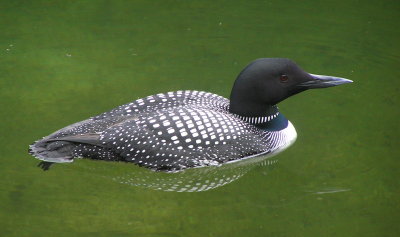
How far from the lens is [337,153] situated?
182 inches

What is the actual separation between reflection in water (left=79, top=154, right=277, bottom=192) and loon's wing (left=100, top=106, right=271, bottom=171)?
5cm

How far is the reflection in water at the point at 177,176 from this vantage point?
4.34 meters

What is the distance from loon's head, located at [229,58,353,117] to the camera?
179 inches

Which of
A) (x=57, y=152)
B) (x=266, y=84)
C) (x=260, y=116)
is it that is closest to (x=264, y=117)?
(x=260, y=116)

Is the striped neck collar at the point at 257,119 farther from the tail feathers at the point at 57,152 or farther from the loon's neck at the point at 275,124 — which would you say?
the tail feathers at the point at 57,152

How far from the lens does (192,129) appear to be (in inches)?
175

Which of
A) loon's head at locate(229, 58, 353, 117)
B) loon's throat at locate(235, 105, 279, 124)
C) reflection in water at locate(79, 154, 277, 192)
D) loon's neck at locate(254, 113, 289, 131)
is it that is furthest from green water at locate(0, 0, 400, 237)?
loon's head at locate(229, 58, 353, 117)

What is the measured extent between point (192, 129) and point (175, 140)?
0.13m

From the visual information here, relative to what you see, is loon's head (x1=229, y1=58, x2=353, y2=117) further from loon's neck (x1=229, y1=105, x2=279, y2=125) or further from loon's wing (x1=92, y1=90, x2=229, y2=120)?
loon's wing (x1=92, y1=90, x2=229, y2=120)

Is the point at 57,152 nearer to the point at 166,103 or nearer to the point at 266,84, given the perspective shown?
the point at 166,103

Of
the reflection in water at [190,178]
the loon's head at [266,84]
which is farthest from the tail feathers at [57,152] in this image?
the loon's head at [266,84]

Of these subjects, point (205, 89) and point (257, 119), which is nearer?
point (257, 119)

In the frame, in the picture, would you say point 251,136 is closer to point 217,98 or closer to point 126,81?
point 217,98

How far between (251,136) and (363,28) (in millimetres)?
2383
